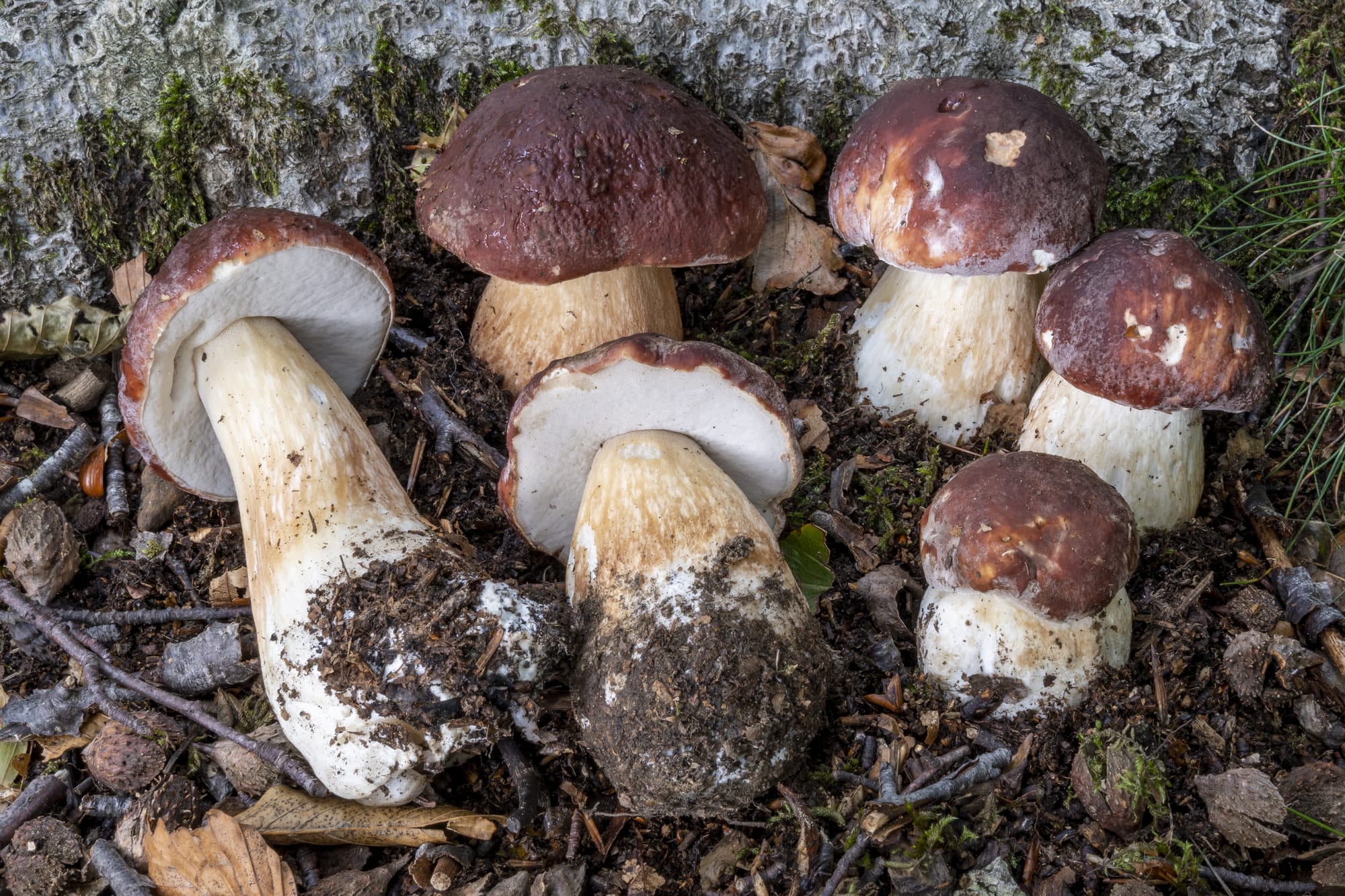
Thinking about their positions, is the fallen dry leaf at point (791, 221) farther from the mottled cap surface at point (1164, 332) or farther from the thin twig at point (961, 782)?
the thin twig at point (961, 782)

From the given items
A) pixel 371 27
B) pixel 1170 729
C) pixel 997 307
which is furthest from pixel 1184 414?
pixel 371 27

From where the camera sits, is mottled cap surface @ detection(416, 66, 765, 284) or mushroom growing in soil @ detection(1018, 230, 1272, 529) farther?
mottled cap surface @ detection(416, 66, 765, 284)

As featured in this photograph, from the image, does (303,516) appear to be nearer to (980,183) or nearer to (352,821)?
(352,821)

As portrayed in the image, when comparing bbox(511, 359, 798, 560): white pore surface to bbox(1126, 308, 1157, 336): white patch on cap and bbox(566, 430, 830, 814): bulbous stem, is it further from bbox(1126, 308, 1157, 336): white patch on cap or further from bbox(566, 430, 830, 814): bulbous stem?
bbox(1126, 308, 1157, 336): white patch on cap

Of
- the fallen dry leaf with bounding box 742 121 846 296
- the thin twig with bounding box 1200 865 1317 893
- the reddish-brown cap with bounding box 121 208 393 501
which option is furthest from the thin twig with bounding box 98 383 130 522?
the thin twig with bounding box 1200 865 1317 893

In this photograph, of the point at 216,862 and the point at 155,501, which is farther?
the point at 155,501

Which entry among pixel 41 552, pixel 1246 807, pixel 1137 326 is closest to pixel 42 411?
pixel 41 552

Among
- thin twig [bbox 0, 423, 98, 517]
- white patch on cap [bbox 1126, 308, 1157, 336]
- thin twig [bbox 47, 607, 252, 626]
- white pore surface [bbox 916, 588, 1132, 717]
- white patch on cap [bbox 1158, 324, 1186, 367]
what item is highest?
white patch on cap [bbox 1126, 308, 1157, 336]
